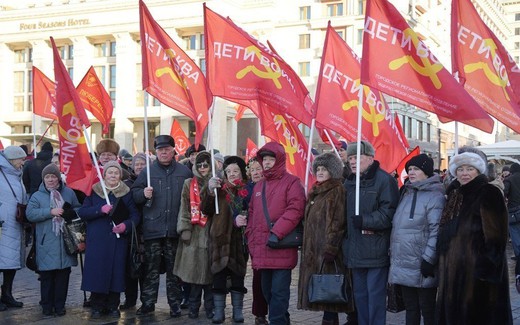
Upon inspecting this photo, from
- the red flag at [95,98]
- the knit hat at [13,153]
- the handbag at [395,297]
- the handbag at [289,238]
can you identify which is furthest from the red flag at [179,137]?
the handbag at [395,297]

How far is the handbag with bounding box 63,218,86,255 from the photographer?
7.89 meters

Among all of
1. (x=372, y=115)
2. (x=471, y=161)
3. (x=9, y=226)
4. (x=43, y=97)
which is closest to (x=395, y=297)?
(x=471, y=161)

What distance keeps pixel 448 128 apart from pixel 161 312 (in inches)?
2496

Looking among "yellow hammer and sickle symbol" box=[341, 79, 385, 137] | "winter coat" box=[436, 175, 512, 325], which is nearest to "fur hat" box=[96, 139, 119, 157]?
"yellow hammer and sickle symbol" box=[341, 79, 385, 137]

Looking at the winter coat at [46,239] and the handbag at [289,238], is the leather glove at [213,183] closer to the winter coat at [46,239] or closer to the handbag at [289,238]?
the handbag at [289,238]

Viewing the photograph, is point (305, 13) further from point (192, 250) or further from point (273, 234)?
point (273, 234)

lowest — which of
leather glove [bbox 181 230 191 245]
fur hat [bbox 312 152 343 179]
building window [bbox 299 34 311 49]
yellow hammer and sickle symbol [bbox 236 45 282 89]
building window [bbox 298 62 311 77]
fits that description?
leather glove [bbox 181 230 191 245]

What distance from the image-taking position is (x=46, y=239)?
7891 mm

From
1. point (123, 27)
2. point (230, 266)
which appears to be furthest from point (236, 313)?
point (123, 27)

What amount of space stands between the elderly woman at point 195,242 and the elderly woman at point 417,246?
2349mm

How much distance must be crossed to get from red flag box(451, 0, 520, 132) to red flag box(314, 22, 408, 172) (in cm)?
164

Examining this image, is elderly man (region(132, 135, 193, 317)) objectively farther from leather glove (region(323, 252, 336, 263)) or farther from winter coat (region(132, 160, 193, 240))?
leather glove (region(323, 252, 336, 263))

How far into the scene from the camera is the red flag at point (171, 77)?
8141 mm

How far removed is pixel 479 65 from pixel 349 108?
192cm
